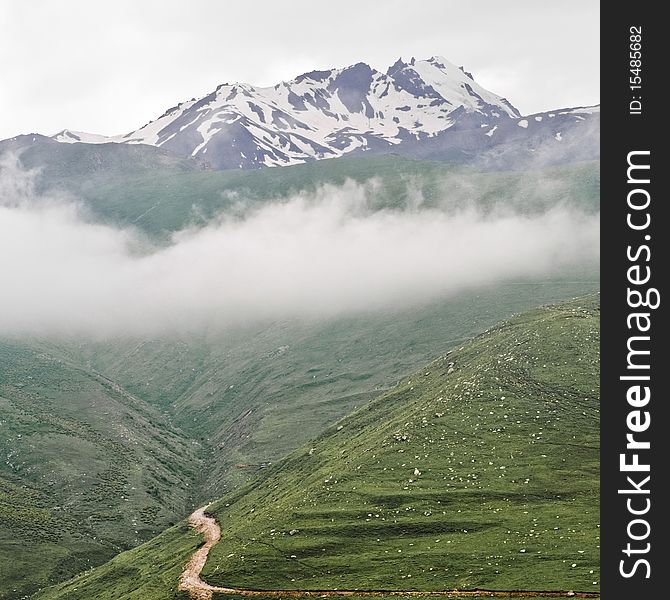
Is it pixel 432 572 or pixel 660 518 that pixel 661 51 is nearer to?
pixel 660 518

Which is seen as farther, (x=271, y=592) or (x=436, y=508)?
(x=436, y=508)

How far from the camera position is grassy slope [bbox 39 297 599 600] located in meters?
111

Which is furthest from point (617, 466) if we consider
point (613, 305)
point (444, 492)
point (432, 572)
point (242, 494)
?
point (242, 494)

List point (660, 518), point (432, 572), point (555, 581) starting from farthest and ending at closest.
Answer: point (432, 572) → point (555, 581) → point (660, 518)

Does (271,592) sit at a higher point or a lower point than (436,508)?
lower

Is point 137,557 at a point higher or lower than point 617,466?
lower

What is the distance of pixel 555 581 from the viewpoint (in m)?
96.1

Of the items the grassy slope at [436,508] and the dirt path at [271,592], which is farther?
the grassy slope at [436,508]

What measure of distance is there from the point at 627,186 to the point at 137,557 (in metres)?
146

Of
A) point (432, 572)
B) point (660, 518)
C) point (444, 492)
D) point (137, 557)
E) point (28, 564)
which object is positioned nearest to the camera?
point (660, 518)

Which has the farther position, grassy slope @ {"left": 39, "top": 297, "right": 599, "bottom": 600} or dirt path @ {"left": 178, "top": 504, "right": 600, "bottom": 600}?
grassy slope @ {"left": 39, "top": 297, "right": 599, "bottom": 600}

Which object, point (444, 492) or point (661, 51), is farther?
point (444, 492)

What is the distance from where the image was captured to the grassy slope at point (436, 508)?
111 meters

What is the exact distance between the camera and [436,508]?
449 feet
